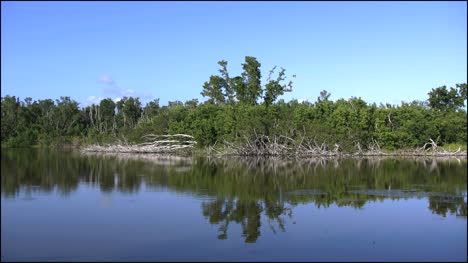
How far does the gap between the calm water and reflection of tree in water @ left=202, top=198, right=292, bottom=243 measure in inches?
1.4

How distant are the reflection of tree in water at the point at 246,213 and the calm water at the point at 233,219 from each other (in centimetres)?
4

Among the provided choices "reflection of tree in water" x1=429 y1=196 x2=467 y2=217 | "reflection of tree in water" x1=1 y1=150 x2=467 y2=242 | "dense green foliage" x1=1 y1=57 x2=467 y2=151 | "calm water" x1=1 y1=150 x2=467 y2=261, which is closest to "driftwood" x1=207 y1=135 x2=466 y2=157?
"dense green foliage" x1=1 y1=57 x2=467 y2=151

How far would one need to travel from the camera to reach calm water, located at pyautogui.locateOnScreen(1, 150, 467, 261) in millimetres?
11570

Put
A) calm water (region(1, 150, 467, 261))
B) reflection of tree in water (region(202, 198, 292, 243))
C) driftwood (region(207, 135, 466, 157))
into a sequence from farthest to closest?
driftwood (region(207, 135, 466, 157)) → reflection of tree in water (region(202, 198, 292, 243)) → calm water (region(1, 150, 467, 261))

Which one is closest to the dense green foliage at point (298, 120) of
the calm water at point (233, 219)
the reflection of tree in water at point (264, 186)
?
the reflection of tree in water at point (264, 186)

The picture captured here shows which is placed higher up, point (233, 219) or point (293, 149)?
point (293, 149)

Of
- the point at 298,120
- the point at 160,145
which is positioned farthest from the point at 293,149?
the point at 160,145

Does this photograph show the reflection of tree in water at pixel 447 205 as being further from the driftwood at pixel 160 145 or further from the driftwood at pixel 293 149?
the driftwood at pixel 160 145

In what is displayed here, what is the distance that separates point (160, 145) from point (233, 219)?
1726 inches

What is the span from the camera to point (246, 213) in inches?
648

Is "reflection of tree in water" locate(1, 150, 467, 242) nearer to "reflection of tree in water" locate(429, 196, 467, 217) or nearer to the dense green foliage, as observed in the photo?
"reflection of tree in water" locate(429, 196, 467, 217)

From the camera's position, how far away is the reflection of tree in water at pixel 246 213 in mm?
13852

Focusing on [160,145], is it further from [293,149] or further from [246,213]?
[246,213]

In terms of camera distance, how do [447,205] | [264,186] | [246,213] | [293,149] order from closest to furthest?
[246,213] → [447,205] → [264,186] → [293,149]
